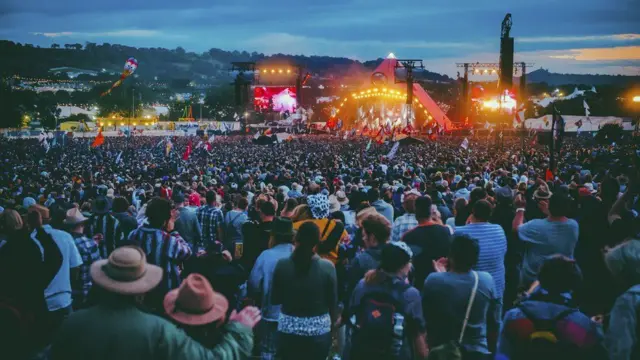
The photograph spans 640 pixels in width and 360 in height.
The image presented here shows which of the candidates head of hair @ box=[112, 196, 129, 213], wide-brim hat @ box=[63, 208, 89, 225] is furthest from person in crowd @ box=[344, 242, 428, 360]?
head of hair @ box=[112, 196, 129, 213]

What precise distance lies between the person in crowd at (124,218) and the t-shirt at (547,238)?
3918 mm

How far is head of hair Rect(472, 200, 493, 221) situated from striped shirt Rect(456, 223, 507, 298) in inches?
2.6

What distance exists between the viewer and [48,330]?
448cm

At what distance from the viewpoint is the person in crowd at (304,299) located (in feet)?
12.1

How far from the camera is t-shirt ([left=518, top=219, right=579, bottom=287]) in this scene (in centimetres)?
480

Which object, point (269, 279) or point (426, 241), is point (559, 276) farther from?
point (269, 279)

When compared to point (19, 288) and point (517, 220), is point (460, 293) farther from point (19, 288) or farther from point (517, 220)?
point (19, 288)

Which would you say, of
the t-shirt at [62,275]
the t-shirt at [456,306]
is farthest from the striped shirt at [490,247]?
the t-shirt at [62,275]

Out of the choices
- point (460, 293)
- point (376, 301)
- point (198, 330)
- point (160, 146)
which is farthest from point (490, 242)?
point (160, 146)

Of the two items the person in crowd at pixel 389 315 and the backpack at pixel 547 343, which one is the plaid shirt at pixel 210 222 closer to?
the person in crowd at pixel 389 315

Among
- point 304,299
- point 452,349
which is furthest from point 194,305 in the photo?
point 452,349

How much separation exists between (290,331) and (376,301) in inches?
26.0

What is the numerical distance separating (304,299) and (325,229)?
1.11 meters

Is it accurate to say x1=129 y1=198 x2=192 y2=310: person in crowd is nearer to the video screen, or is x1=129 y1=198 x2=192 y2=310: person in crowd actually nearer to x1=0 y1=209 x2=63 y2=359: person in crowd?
x1=0 y1=209 x2=63 y2=359: person in crowd
